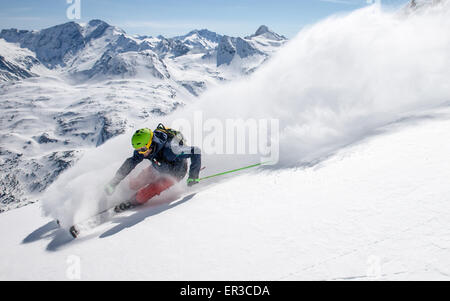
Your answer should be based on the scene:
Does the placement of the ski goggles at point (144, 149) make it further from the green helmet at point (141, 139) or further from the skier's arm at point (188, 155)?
the skier's arm at point (188, 155)

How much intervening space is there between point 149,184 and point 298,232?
5622 mm

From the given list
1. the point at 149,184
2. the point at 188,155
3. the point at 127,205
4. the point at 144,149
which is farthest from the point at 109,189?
the point at 188,155

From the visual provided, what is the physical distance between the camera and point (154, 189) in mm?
8562

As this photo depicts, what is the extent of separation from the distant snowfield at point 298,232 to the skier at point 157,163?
1.01 m

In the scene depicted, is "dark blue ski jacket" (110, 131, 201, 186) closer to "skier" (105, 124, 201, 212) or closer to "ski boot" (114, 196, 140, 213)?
"skier" (105, 124, 201, 212)

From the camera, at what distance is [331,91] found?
42.4 ft

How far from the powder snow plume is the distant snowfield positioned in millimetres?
1718

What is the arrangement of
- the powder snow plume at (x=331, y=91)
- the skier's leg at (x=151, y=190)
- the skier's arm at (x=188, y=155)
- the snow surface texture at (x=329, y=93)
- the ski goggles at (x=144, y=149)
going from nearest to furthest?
the ski goggles at (x=144, y=149)
the skier's leg at (x=151, y=190)
the skier's arm at (x=188, y=155)
the snow surface texture at (x=329, y=93)
the powder snow plume at (x=331, y=91)

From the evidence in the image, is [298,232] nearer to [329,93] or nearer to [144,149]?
[144,149]

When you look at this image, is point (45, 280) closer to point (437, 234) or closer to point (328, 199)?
point (328, 199)

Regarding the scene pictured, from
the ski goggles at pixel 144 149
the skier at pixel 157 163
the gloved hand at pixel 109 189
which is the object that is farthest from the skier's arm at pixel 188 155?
the gloved hand at pixel 109 189

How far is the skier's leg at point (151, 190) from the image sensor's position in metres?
8.50
